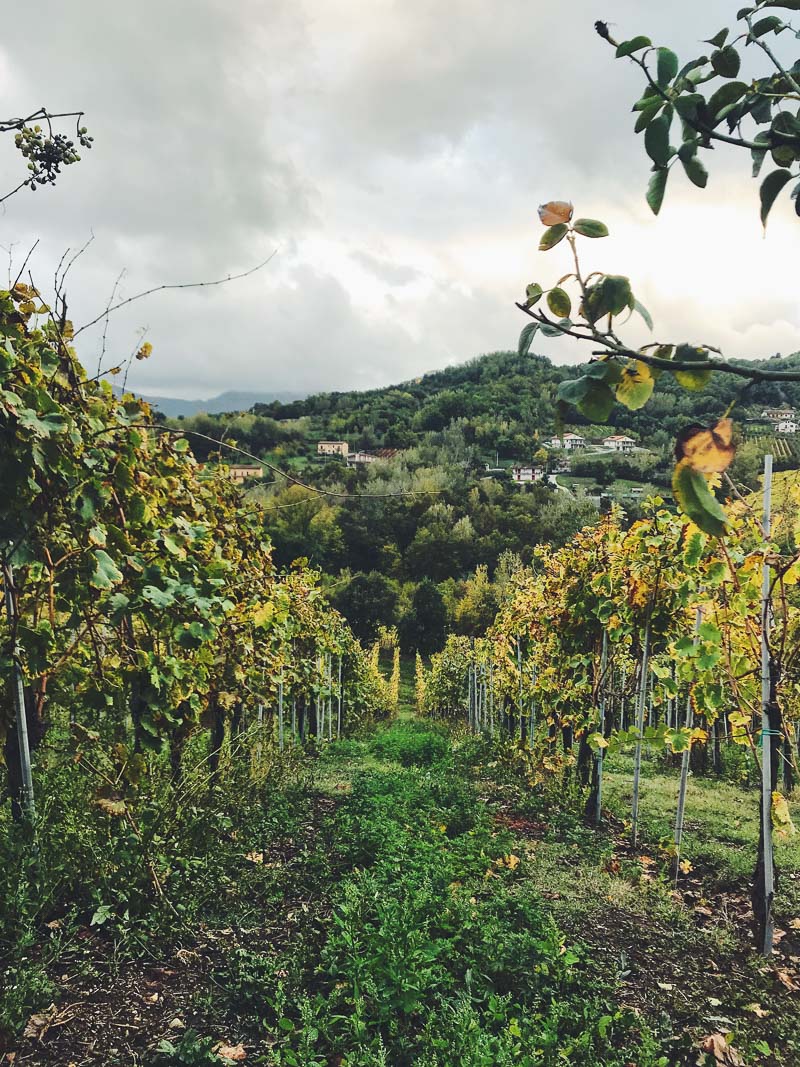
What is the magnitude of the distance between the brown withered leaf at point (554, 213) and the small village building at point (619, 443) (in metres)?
79.3

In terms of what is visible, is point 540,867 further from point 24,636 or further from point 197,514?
point 24,636

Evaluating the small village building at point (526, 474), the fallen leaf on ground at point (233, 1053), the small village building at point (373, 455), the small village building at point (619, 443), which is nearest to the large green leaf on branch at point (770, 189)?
the fallen leaf on ground at point (233, 1053)

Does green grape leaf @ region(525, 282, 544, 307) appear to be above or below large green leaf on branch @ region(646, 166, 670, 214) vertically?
below

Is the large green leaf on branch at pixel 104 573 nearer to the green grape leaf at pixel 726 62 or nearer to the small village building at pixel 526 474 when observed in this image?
the green grape leaf at pixel 726 62

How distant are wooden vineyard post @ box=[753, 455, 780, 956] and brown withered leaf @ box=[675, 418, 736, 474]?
372 cm

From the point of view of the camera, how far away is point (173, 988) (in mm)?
3207

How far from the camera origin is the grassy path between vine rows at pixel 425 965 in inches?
109

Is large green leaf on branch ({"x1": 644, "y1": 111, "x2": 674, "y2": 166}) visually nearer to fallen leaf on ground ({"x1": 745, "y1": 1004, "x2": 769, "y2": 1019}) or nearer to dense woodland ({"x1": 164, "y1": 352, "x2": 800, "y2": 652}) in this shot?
fallen leaf on ground ({"x1": 745, "y1": 1004, "x2": 769, "y2": 1019})

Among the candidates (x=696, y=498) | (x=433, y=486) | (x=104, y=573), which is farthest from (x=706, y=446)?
(x=433, y=486)

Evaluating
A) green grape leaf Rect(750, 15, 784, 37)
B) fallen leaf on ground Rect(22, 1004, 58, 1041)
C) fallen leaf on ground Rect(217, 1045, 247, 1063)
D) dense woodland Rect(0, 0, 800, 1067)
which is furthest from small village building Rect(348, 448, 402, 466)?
green grape leaf Rect(750, 15, 784, 37)

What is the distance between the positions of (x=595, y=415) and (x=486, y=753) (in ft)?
37.8

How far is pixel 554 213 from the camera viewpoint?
86cm

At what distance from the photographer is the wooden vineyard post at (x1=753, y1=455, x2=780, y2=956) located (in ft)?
13.0

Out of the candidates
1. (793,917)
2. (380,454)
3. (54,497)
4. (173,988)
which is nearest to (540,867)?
(793,917)
